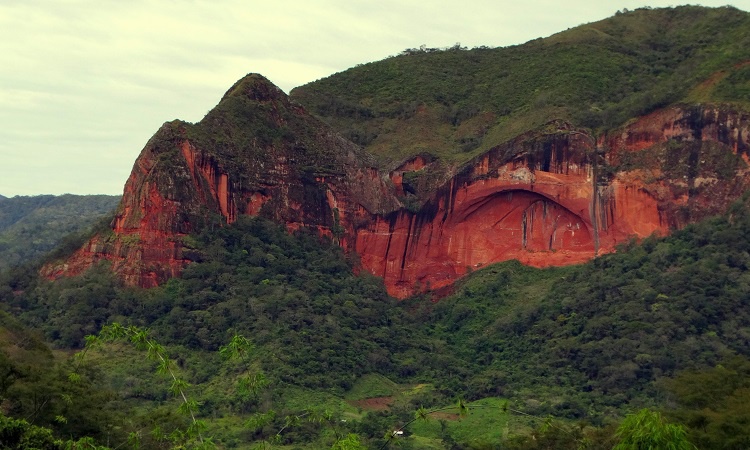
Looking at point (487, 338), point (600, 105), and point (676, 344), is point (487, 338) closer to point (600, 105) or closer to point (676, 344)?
point (676, 344)

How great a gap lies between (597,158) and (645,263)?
6972 millimetres

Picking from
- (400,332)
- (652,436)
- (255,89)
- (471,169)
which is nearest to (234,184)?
(255,89)

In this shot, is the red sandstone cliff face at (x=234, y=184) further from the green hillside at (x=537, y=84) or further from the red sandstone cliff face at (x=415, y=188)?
the green hillside at (x=537, y=84)

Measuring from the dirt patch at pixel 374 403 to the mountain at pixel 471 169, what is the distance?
11542 mm

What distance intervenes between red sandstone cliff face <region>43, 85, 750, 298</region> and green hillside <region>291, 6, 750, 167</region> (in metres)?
1.88

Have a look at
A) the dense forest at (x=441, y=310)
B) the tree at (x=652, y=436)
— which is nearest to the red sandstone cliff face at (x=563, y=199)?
the dense forest at (x=441, y=310)

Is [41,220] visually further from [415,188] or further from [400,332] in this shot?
[400,332]

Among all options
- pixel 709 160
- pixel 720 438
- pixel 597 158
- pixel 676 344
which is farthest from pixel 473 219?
pixel 720 438

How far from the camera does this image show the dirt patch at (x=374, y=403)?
5328 cm

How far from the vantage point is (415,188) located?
6731 cm

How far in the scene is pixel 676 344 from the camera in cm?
5347

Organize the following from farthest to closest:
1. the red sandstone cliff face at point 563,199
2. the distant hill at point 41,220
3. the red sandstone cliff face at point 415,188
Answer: the distant hill at point 41,220, the red sandstone cliff face at point 563,199, the red sandstone cliff face at point 415,188

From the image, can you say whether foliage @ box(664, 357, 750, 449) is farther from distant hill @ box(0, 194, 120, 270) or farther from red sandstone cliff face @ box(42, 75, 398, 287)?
distant hill @ box(0, 194, 120, 270)

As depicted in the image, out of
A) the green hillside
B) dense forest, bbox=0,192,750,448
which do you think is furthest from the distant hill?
dense forest, bbox=0,192,750,448
